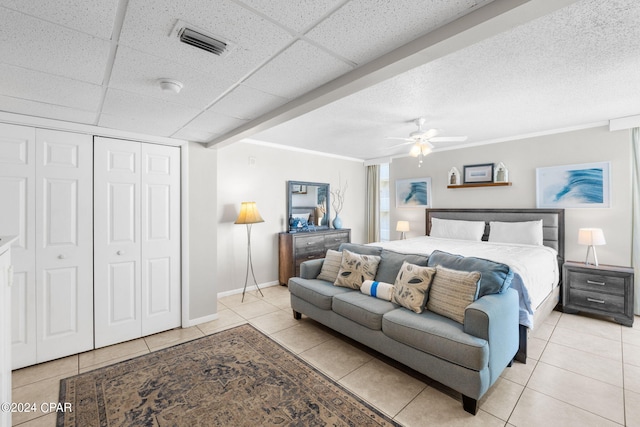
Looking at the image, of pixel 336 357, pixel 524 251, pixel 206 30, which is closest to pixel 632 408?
pixel 524 251

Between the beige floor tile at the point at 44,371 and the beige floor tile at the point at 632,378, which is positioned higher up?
the beige floor tile at the point at 632,378

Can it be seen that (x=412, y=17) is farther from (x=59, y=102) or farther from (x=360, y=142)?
(x=360, y=142)

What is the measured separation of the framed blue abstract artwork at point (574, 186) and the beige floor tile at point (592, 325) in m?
1.49

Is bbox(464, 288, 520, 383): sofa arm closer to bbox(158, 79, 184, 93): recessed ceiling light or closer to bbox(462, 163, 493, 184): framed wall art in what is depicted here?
bbox(158, 79, 184, 93): recessed ceiling light

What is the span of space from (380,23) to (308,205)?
14.0 feet

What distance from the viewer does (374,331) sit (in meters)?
2.47

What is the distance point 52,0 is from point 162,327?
3037 mm

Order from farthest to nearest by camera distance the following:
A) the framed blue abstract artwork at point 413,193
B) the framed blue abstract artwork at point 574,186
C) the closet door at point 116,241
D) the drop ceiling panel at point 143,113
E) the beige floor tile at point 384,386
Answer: the framed blue abstract artwork at point 413,193 < the framed blue abstract artwork at point 574,186 < the closet door at point 116,241 < the drop ceiling panel at point 143,113 < the beige floor tile at point 384,386

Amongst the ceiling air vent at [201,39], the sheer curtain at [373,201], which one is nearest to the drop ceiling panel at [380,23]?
the ceiling air vent at [201,39]

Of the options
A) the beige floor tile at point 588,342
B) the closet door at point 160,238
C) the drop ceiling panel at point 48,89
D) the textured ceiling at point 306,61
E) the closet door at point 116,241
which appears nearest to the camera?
the textured ceiling at point 306,61

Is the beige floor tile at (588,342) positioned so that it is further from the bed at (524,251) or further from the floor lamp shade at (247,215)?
the floor lamp shade at (247,215)

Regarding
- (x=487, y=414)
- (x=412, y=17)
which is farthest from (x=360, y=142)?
(x=487, y=414)

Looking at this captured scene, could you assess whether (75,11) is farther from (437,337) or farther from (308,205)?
(308,205)

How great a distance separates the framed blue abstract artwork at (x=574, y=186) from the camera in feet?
12.3
